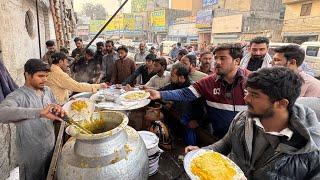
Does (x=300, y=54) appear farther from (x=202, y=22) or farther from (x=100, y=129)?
(x=202, y=22)

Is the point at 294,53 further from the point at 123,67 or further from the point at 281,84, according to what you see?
the point at 123,67

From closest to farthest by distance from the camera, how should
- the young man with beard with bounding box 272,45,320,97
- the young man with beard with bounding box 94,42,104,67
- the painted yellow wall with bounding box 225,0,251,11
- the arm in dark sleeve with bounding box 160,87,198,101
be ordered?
1. the young man with beard with bounding box 272,45,320,97
2. the arm in dark sleeve with bounding box 160,87,198,101
3. the young man with beard with bounding box 94,42,104,67
4. the painted yellow wall with bounding box 225,0,251,11

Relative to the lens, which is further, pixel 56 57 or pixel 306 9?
pixel 306 9

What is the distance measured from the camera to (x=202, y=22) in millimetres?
31781

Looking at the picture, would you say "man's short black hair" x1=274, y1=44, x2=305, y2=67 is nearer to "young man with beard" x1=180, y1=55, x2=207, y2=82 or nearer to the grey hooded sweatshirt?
"young man with beard" x1=180, y1=55, x2=207, y2=82

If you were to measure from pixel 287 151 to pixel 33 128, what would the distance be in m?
2.70

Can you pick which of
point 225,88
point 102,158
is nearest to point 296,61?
point 225,88

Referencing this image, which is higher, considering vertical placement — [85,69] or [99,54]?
[99,54]

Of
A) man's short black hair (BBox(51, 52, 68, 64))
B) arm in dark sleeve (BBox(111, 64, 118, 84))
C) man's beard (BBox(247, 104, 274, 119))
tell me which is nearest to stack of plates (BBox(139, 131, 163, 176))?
man's beard (BBox(247, 104, 274, 119))

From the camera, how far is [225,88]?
2.83 m

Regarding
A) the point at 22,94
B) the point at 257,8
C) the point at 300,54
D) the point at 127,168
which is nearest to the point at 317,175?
the point at 127,168

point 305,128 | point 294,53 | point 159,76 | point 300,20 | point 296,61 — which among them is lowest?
point 159,76

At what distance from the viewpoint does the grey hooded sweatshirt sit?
61.2 inches

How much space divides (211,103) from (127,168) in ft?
5.59
